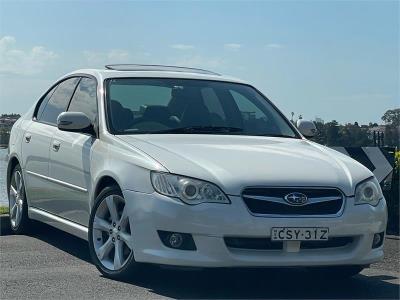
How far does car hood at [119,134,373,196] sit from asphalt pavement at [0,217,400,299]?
31.9 inches

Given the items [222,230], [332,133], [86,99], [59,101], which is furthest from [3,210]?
[222,230]

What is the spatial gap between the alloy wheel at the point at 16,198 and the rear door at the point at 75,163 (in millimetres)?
972

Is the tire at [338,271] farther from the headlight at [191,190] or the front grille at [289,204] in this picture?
the headlight at [191,190]

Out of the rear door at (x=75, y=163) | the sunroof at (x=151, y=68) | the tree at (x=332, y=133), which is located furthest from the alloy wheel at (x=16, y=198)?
the tree at (x=332, y=133)

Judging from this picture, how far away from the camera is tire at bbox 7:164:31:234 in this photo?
864 centimetres

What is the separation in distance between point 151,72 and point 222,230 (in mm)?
2572

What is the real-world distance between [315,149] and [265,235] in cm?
143

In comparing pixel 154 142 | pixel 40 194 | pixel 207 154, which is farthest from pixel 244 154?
pixel 40 194

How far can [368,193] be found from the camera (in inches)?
247

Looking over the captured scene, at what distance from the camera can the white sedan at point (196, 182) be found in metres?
5.78

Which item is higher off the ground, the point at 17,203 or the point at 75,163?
the point at 75,163

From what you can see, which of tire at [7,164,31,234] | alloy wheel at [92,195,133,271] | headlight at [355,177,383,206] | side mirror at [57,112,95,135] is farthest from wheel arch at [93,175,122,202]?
tire at [7,164,31,234]

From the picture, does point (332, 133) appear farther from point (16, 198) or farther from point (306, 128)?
point (16, 198)

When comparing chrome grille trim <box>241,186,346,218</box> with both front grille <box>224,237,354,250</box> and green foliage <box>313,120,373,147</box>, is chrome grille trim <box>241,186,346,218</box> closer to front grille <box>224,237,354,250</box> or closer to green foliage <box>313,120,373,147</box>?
front grille <box>224,237,354,250</box>
